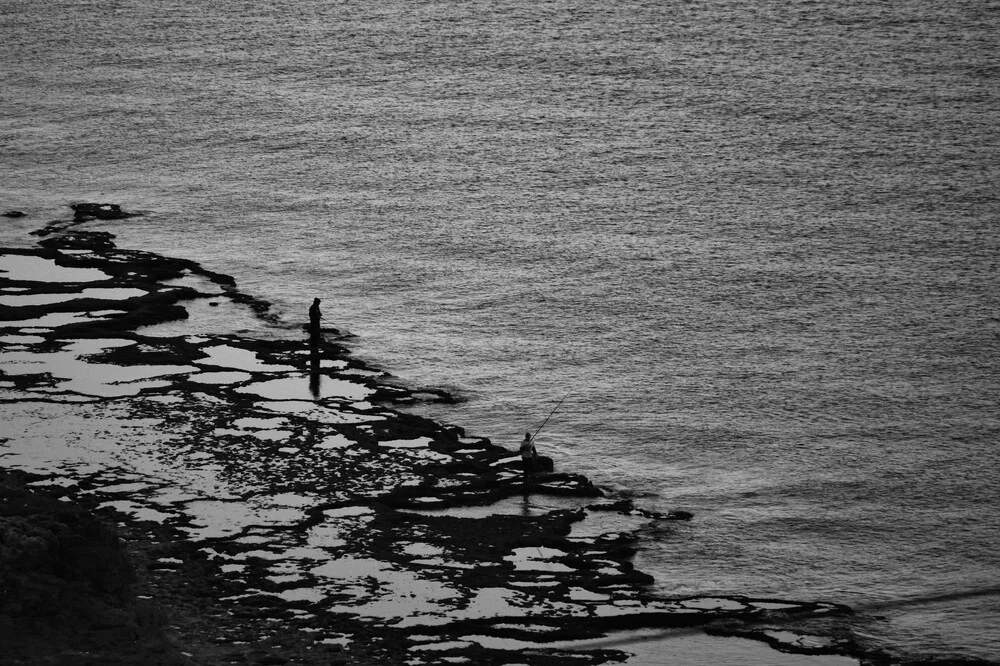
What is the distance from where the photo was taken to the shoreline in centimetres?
2608

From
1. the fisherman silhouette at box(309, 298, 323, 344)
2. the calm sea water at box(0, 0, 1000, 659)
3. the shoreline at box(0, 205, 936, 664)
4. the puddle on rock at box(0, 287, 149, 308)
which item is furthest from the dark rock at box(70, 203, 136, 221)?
the fisherman silhouette at box(309, 298, 323, 344)

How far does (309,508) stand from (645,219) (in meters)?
31.7

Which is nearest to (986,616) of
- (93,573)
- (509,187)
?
(93,573)

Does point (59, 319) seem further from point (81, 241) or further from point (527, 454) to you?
point (527, 454)

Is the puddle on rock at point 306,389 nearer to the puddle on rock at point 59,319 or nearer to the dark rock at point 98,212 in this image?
the puddle on rock at point 59,319

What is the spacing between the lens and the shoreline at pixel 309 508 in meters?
26.1

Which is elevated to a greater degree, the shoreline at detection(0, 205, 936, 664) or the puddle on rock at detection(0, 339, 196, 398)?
the puddle on rock at detection(0, 339, 196, 398)

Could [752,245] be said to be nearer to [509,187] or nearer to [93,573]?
[509,187]

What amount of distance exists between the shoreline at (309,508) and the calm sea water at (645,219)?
5.37 ft

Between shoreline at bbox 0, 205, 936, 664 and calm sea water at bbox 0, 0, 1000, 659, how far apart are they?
1.64m

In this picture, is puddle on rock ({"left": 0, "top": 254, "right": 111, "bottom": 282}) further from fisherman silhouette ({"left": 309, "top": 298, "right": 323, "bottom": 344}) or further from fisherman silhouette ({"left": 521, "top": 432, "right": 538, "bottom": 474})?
fisherman silhouette ({"left": 521, "top": 432, "right": 538, "bottom": 474})

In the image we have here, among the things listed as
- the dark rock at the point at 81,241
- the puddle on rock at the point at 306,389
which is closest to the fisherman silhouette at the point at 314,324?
the puddle on rock at the point at 306,389

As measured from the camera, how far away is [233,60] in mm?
85688

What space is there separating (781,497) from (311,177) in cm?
3669
